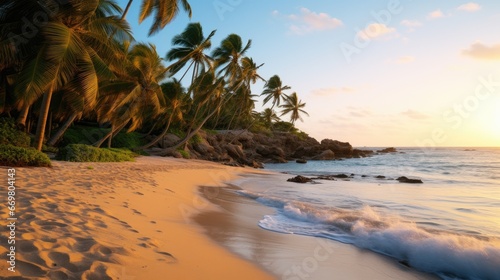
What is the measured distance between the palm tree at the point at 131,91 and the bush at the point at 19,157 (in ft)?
25.3

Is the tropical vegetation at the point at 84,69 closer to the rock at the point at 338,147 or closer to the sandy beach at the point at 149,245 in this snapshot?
the sandy beach at the point at 149,245

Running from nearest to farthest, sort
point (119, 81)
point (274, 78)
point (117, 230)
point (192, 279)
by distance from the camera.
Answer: point (192, 279), point (117, 230), point (119, 81), point (274, 78)

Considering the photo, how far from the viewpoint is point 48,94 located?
12000 millimetres

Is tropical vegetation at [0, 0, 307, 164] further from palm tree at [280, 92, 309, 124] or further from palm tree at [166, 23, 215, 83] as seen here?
palm tree at [280, 92, 309, 124]

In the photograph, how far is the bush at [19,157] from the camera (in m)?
8.60

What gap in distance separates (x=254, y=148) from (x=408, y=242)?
3916cm

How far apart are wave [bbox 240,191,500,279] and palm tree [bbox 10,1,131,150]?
9231 millimetres

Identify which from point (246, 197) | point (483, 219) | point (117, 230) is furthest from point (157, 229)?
point (483, 219)

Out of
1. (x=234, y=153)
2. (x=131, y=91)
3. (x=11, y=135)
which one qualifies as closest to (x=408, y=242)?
(x=11, y=135)

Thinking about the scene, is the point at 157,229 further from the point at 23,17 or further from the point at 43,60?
the point at 23,17

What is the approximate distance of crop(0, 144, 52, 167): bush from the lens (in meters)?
8.60

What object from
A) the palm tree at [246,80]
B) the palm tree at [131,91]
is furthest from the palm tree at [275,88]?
the palm tree at [131,91]

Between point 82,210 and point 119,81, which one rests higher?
point 119,81

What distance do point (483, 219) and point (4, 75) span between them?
1980 cm
